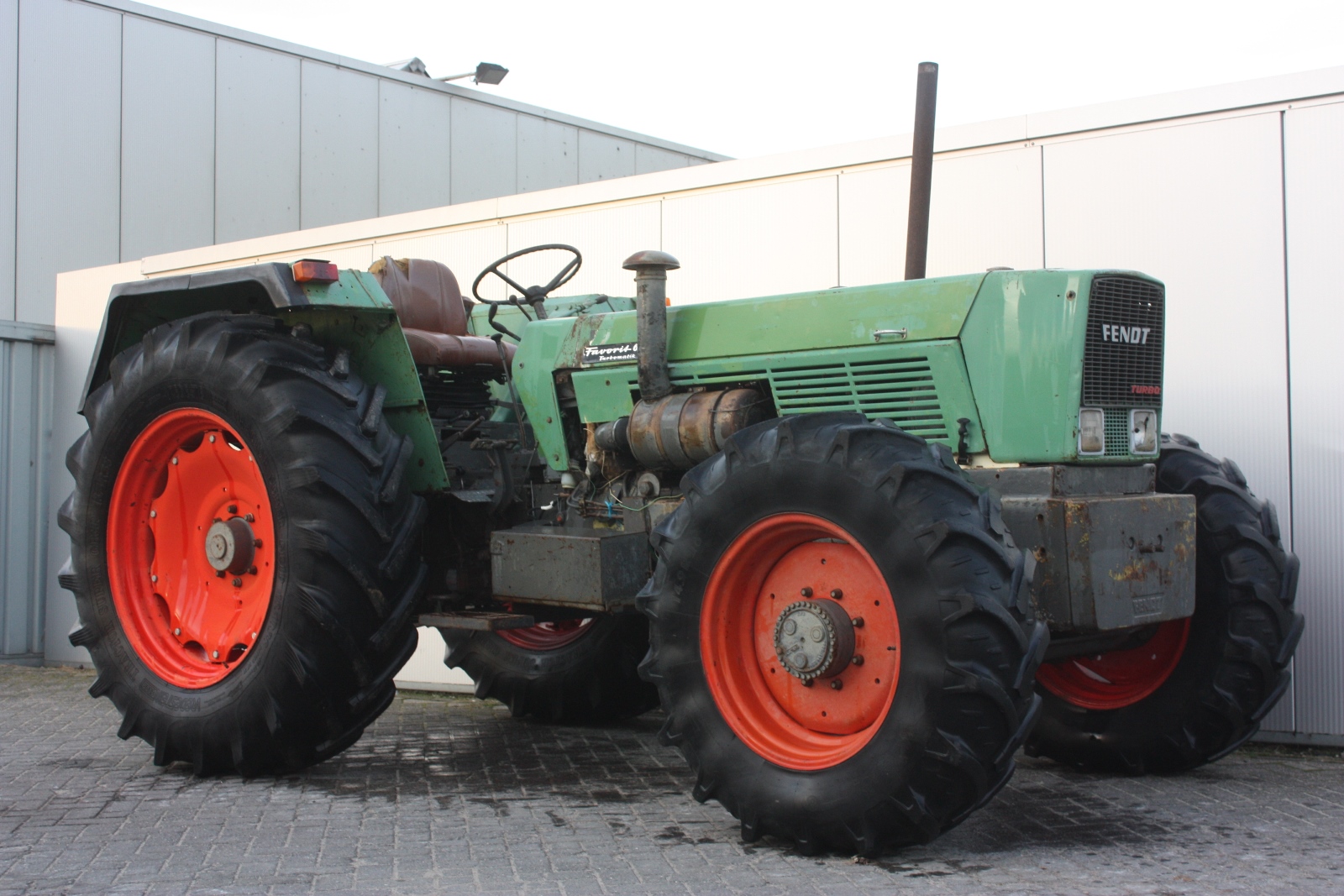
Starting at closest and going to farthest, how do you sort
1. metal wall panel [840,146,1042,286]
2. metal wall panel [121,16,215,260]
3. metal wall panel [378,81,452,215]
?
metal wall panel [840,146,1042,286] → metal wall panel [121,16,215,260] → metal wall panel [378,81,452,215]

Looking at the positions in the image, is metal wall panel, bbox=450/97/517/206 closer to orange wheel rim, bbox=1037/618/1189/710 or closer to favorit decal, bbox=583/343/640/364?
favorit decal, bbox=583/343/640/364

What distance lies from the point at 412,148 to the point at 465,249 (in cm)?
519

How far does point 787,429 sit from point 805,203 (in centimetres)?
347

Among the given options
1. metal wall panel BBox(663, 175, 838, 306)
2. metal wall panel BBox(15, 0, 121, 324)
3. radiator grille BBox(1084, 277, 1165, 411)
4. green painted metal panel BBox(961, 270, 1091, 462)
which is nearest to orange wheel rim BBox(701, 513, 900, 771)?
green painted metal panel BBox(961, 270, 1091, 462)

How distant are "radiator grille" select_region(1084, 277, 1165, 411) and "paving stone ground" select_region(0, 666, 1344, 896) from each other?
124 centimetres

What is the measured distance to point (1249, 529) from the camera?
4656 millimetres

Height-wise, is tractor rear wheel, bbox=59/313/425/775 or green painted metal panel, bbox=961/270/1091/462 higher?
green painted metal panel, bbox=961/270/1091/462

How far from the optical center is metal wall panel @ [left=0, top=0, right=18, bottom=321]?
1030cm

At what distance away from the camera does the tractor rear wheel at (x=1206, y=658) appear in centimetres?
459

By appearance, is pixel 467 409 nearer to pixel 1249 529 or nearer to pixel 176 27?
pixel 1249 529

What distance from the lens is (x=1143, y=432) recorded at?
427cm

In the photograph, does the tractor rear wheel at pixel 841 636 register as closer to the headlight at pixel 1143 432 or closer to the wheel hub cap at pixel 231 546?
the headlight at pixel 1143 432

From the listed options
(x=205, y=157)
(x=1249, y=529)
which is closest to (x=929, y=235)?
(x=1249, y=529)

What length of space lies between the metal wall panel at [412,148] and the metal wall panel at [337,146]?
0.10 m
